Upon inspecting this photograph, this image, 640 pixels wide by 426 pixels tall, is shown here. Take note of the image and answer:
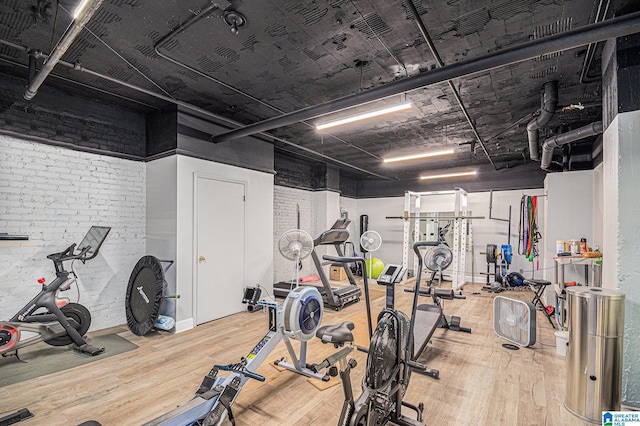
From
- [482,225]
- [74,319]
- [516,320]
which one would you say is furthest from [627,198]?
[482,225]

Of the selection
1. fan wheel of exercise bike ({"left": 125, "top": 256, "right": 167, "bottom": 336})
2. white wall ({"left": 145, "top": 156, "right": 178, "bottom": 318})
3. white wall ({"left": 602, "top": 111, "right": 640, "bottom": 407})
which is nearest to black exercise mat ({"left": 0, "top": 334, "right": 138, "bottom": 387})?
fan wheel of exercise bike ({"left": 125, "top": 256, "right": 167, "bottom": 336})

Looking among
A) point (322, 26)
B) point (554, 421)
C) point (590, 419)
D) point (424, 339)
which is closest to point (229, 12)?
point (322, 26)

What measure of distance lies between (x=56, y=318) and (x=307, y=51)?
13.9 feet

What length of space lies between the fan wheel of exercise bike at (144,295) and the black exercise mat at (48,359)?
266 mm

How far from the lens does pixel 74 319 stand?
3865 millimetres

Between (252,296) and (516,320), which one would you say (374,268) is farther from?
(252,296)

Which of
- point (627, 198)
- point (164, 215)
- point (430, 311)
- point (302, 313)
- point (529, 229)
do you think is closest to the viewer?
point (627, 198)

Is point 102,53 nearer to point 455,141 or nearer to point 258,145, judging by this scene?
point 258,145

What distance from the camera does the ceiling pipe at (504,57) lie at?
224cm

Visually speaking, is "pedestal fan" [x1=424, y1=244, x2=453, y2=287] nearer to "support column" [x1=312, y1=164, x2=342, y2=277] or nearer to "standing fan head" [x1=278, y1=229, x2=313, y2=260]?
"standing fan head" [x1=278, y1=229, x2=313, y2=260]

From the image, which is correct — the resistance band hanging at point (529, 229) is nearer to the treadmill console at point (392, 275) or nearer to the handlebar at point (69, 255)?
the treadmill console at point (392, 275)

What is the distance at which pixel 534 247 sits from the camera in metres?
7.05

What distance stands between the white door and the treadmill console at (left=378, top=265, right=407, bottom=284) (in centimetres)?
310

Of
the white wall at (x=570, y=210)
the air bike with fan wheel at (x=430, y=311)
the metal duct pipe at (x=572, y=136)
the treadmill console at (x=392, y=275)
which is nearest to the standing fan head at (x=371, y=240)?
the air bike with fan wheel at (x=430, y=311)
